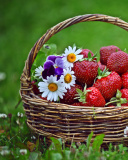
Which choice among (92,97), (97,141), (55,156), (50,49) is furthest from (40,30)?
(55,156)

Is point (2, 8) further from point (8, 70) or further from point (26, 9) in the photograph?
point (8, 70)

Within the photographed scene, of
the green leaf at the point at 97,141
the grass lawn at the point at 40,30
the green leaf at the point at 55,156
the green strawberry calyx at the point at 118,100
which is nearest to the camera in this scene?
the green leaf at the point at 55,156

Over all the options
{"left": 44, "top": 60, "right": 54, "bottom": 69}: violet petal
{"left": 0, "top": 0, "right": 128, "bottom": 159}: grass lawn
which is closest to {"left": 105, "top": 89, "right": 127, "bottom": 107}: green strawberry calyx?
{"left": 44, "top": 60, "right": 54, "bottom": 69}: violet petal

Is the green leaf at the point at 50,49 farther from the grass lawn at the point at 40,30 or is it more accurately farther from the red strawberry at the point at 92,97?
the grass lawn at the point at 40,30

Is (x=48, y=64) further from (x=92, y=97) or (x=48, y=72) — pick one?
(x=92, y=97)

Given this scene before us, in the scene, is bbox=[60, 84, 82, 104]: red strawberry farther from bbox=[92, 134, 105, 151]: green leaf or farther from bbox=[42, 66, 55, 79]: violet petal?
bbox=[92, 134, 105, 151]: green leaf

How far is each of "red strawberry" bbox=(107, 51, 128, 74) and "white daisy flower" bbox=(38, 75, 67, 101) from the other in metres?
0.34

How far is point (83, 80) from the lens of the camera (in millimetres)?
1644

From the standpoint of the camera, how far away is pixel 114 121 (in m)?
1.44

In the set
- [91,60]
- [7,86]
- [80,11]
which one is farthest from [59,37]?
[91,60]

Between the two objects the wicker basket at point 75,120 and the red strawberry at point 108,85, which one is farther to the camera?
the red strawberry at point 108,85

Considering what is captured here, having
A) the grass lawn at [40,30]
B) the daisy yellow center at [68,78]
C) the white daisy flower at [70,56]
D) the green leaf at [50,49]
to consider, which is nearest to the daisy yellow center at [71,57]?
the white daisy flower at [70,56]

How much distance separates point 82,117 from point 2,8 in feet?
16.3

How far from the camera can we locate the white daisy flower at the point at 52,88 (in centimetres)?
151
